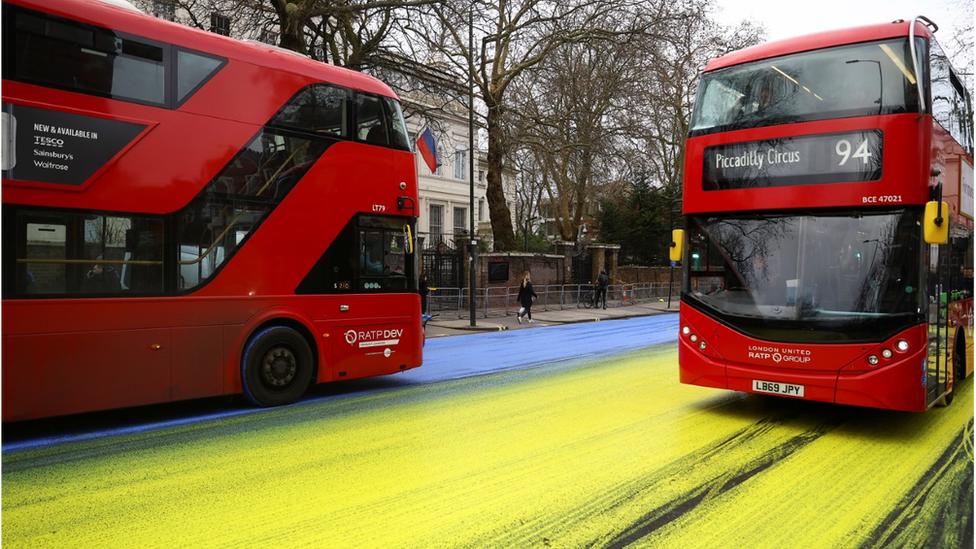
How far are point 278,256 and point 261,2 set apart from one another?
10.9 meters

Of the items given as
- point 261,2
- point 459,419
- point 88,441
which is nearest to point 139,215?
point 88,441

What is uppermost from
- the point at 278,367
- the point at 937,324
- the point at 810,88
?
the point at 810,88

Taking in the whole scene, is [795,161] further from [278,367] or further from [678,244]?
[278,367]

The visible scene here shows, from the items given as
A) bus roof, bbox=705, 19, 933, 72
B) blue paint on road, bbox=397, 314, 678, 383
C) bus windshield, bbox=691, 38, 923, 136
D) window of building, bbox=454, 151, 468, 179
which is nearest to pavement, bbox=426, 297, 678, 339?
blue paint on road, bbox=397, 314, 678, 383

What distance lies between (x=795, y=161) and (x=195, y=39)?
678cm

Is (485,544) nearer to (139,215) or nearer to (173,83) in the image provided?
(139,215)

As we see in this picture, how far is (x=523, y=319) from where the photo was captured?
2342 centimetres

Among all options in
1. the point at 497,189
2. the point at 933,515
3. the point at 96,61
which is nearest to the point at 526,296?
the point at 497,189

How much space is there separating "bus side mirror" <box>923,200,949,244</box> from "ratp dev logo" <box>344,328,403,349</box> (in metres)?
6.49

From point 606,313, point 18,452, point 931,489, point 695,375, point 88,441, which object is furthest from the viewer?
point 606,313

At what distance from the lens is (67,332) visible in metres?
6.44

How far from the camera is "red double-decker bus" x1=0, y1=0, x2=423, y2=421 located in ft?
20.5

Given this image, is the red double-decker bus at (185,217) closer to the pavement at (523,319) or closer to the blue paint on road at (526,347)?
the blue paint on road at (526,347)

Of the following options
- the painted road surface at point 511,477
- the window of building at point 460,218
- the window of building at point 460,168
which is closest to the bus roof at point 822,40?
the painted road surface at point 511,477
